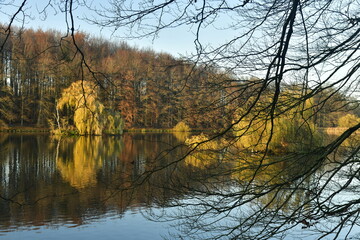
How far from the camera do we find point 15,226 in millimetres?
6059

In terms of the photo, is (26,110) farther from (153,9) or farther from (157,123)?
(153,9)

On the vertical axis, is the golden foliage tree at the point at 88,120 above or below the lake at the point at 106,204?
above

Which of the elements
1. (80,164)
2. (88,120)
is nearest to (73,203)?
(80,164)

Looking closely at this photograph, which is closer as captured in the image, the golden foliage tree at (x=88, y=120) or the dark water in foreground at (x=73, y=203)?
the dark water in foreground at (x=73, y=203)

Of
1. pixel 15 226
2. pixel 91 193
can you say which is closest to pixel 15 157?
pixel 91 193

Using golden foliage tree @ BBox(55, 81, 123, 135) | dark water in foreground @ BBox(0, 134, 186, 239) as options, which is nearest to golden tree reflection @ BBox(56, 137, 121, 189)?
dark water in foreground @ BBox(0, 134, 186, 239)

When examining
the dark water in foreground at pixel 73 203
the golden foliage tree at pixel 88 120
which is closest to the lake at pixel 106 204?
the dark water in foreground at pixel 73 203

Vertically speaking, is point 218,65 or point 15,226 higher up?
point 218,65

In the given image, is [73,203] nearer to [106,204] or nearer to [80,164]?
[106,204]

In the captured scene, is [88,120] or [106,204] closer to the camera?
[106,204]

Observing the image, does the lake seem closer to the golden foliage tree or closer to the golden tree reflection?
the golden tree reflection

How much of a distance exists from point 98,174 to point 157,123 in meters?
21.2

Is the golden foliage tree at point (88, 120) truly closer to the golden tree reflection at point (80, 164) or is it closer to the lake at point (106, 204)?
the golden tree reflection at point (80, 164)

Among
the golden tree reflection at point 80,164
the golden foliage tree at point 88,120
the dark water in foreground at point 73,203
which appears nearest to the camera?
the dark water in foreground at point 73,203
